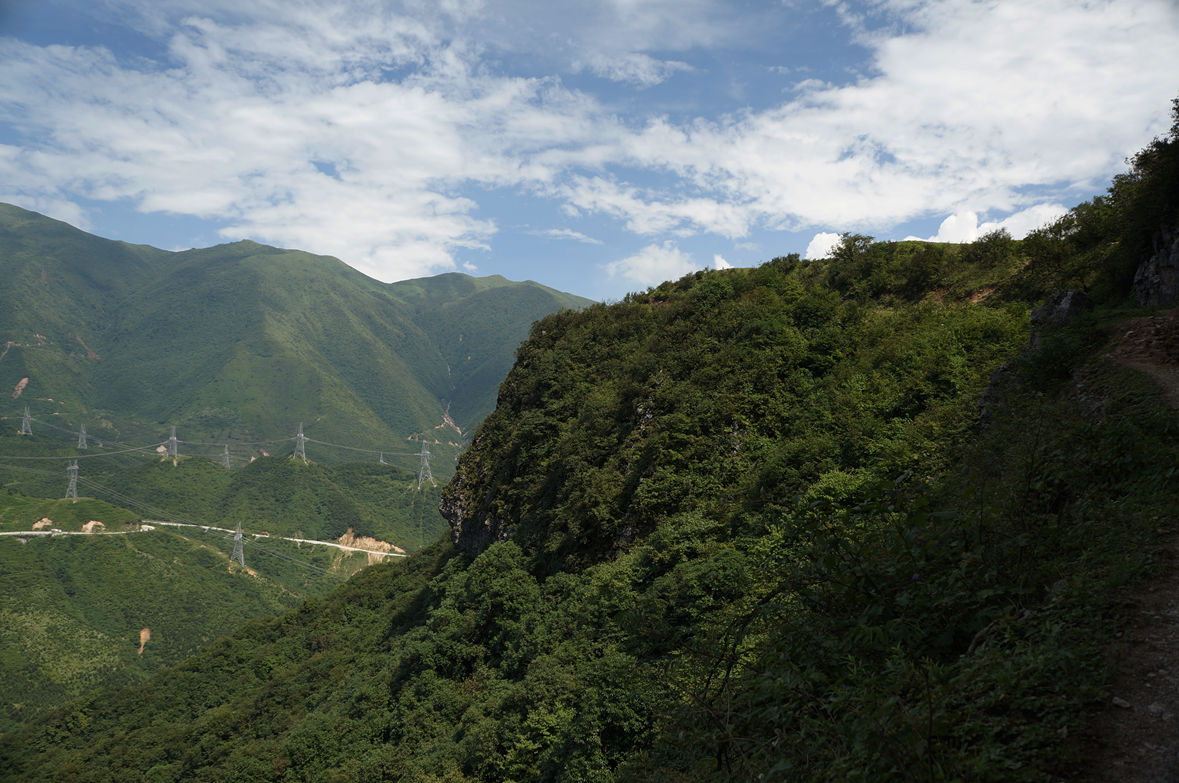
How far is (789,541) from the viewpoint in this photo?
404 inches

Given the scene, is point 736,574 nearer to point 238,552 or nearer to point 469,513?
point 469,513

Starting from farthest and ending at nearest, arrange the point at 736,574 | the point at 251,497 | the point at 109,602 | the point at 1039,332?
the point at 251,497 → the point at 109,602 → the point at 1039,332 → the point at 736,574

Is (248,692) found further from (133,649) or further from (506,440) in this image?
(133,649)

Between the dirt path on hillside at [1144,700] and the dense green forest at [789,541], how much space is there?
146mm

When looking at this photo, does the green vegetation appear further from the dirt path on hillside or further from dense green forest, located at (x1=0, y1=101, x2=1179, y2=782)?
the dirt path on hillside

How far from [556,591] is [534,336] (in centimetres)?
2472

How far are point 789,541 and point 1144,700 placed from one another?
607 cm

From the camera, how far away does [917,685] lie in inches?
185

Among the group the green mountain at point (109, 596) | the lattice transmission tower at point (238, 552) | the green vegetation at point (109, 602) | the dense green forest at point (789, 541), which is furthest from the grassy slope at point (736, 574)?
the lattice transmission tower at point (238, 552)

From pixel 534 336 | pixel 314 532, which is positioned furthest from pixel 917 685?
pixel 314 532

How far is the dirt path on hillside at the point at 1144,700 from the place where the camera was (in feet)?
12.6

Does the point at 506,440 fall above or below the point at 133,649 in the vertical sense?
above

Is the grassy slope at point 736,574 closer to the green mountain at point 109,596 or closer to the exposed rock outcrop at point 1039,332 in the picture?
the exposed rock outcrop at point 1039,332

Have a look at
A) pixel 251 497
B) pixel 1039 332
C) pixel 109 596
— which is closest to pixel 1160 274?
pixel 1039 332
